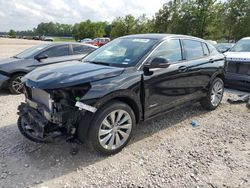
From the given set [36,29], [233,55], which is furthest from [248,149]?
[36,29]

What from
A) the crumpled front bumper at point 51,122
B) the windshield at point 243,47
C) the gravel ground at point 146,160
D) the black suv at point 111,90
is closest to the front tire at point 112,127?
the black suv at point 111,90

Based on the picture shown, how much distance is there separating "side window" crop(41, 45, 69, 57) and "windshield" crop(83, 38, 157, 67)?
3.23m

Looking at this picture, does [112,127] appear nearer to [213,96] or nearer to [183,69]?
[183,69]

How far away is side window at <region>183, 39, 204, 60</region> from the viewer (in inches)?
201

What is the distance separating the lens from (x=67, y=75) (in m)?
3.59

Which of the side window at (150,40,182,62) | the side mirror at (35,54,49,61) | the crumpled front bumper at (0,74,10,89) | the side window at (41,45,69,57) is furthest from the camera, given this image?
the side window at (41,45,69,57)

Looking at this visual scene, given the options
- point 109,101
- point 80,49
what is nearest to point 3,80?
point 80,49

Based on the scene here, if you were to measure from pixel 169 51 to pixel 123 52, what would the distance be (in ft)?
2.78

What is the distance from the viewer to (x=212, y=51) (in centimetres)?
595

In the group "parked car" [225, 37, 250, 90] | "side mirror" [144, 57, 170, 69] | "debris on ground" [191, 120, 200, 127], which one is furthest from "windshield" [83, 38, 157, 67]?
"parked car" [225, 37, 250, 90]

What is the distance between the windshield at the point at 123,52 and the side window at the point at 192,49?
907mm

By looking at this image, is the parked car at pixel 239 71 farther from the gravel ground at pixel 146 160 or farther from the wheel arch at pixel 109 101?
the wheel arch at pixel 109 101

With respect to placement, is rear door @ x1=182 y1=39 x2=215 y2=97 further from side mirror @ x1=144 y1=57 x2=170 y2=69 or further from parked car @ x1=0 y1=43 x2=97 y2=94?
parked car @ x1=0 y1=43 x2=97 y2=94

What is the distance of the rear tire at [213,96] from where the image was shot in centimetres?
579
